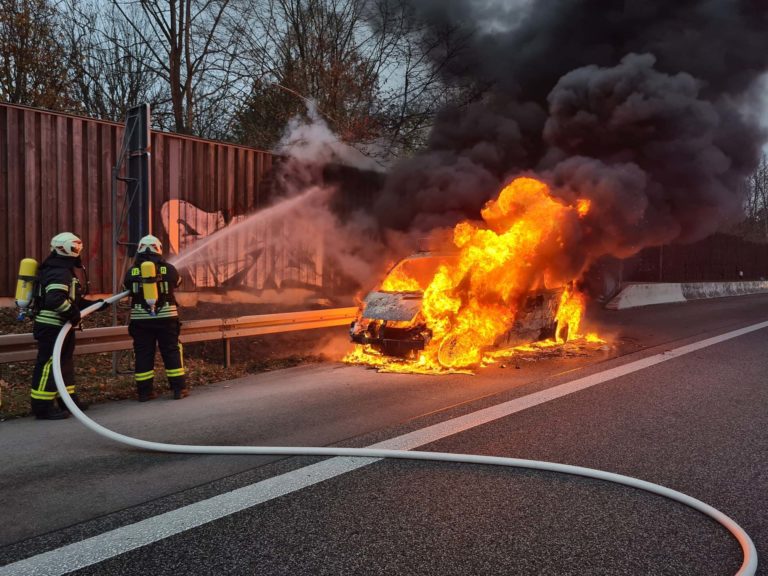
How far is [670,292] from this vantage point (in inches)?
754

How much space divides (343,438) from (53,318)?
3.00m

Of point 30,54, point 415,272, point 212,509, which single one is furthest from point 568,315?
point 30,54

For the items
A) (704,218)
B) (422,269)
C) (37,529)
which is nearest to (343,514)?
(37,529)

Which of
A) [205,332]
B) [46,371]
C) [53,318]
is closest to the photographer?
[46,371]

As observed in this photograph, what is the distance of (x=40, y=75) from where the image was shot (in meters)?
14.5

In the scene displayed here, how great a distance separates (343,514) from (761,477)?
2.75 meters

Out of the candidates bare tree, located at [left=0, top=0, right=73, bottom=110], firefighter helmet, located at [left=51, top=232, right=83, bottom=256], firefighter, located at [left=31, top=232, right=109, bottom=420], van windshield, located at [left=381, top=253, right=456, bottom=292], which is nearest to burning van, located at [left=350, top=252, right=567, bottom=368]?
van windshield, located at [left=381, top=253, right=456, bottom=292]

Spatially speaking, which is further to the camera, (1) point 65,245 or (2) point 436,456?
(1) point 65,245

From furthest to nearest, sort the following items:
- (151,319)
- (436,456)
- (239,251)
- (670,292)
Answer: (670,292) < (239,251) < (151,319) < (436,456)

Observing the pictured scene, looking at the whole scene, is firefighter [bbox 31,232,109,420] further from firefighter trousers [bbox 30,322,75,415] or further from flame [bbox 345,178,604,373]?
flame [bbox 345,178,604,373]

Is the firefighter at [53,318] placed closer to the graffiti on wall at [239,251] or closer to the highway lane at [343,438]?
the highway lane at [343,438]

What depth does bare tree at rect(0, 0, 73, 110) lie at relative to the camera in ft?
44.4

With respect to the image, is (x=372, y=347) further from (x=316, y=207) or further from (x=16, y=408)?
(x=316, y=207)

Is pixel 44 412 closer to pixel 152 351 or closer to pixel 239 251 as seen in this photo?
pixel 152 351
